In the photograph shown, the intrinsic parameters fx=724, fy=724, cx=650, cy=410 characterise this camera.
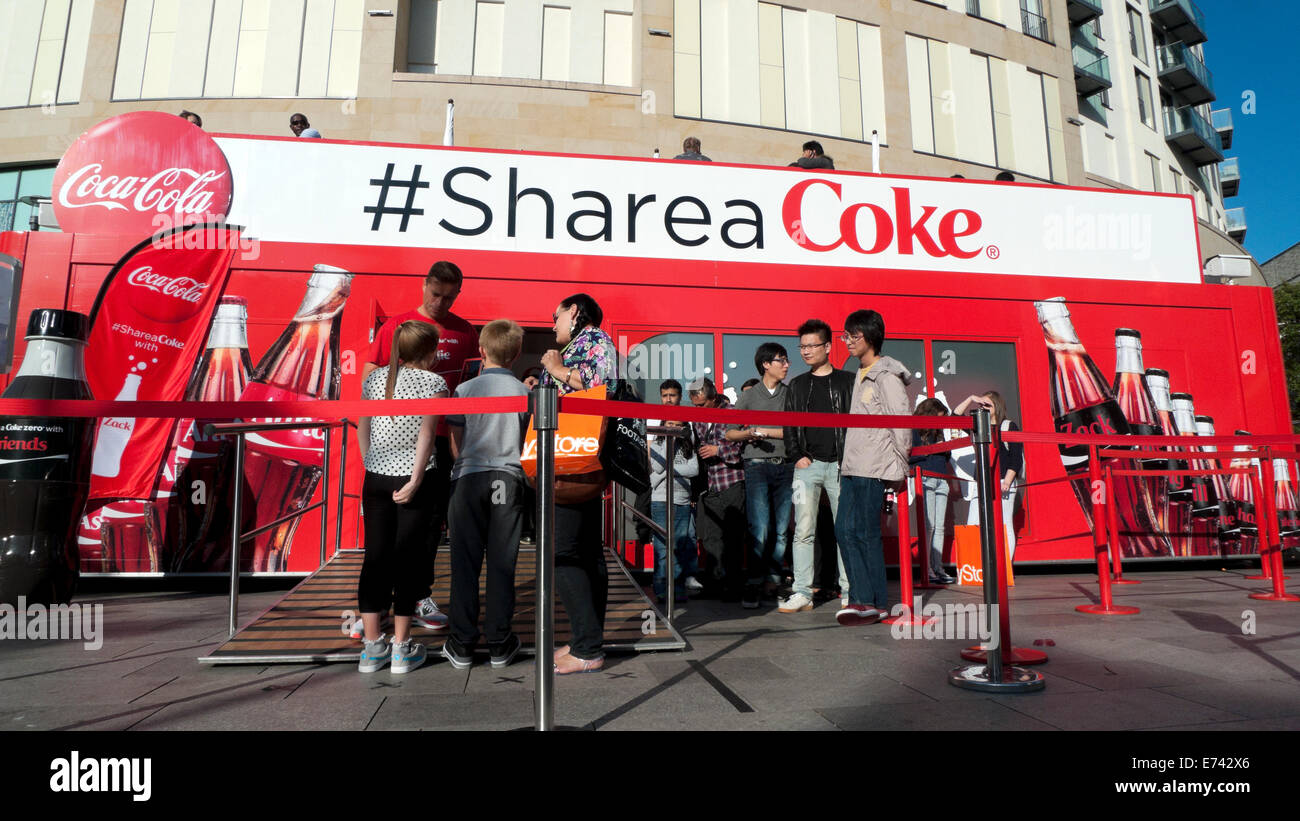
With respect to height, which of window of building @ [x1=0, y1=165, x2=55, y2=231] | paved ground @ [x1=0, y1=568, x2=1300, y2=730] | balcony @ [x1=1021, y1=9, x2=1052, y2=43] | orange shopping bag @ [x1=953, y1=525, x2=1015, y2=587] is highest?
balcony @ [x1=1021, y1=9, x2=1052, y2=43]

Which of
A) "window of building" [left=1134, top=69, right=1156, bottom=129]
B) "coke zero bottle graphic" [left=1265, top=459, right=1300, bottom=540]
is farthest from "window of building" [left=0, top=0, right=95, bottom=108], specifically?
→ "window of building" [left=1134, top=69, right=1156, bottom=129]

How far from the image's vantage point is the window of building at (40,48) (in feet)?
54.7

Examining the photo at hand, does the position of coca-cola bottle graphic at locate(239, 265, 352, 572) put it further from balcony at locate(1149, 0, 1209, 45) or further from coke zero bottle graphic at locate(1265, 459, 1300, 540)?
balcony at locate(1149, 0, 1209, 45)

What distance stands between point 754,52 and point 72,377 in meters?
15.8

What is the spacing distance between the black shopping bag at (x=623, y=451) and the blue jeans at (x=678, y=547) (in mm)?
2043

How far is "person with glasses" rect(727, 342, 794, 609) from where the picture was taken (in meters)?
5.23

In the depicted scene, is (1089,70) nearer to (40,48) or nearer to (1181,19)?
(1181,19)

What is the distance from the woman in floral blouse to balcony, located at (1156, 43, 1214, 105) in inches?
1508

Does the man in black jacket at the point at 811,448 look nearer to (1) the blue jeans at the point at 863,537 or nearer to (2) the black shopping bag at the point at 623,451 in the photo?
(1) the blue jeans at the point at 863,537

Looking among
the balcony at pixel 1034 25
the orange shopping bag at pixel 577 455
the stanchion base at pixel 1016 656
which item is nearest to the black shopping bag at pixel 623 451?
the orange shopping bag at pixel 577 455

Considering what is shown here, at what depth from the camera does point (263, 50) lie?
16.0 metres

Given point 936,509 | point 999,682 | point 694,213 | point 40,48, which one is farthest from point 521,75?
point 999,682

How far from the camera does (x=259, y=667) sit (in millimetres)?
3373
